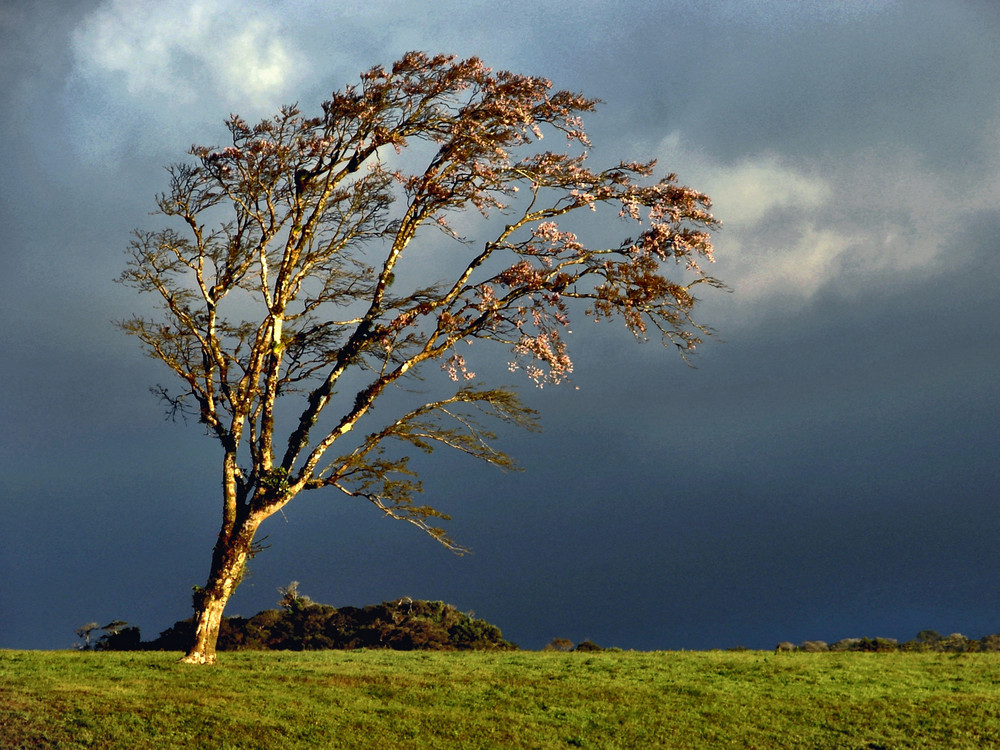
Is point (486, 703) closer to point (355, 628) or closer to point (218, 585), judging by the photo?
point (218, 585)

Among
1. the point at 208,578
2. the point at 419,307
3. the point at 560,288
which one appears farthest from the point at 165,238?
the point at 560,288

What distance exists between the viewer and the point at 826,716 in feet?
64.4

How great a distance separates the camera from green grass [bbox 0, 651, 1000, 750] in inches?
642

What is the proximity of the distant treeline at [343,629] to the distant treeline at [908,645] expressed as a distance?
15.5 metres

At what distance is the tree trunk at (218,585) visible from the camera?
81.4ft

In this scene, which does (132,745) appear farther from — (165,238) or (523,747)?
(165,238)

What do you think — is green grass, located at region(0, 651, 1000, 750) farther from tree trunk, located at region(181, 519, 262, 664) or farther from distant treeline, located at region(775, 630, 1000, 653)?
distant treeline, located at region(775, 630, 1000, 653)

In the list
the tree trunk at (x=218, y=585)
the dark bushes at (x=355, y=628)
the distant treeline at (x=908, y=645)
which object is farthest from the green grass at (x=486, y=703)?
the dark bushes at (x=355, y=628)

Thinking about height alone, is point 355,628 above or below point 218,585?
Result: above

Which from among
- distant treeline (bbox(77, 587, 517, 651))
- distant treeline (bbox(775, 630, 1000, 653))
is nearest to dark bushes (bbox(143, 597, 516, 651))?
distant treeline (bbox(77, 587, 517, 651))

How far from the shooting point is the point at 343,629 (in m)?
46.0

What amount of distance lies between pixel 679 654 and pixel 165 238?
23036 millimetres

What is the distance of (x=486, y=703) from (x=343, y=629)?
2841cm

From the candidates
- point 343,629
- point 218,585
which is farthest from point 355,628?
point 218,585
